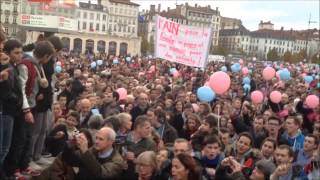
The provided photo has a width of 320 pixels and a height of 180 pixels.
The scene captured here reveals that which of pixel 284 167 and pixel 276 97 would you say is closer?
pixel 284 167

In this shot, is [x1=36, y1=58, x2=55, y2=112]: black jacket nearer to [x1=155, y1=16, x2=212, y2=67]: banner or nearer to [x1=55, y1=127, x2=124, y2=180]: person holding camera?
[x1=55, y1=127, x2=124, y2=180]: person holding camera

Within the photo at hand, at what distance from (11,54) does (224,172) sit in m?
2.72

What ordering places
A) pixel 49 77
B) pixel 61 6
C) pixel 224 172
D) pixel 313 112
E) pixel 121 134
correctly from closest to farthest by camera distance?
pixel 224 172 → pixel 49 77 → pixel 121 134 → pixel 313 112 → pixel 61 6

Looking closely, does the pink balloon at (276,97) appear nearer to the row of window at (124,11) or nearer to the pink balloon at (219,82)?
the pink balloon at (219,82)

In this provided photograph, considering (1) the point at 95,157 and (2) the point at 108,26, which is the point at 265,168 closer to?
(1) the point at 95,157

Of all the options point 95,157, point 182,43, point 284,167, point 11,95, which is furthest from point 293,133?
point 182,43

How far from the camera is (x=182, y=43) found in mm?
11586

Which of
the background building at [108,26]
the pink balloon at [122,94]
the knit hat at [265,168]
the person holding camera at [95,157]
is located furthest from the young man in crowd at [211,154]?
the background building at [108,26]

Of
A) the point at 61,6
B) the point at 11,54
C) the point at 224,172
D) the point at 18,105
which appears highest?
the point at 61,6

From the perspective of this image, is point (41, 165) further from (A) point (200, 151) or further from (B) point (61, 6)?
(B) point (61, 6)

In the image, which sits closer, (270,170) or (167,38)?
(270,170)

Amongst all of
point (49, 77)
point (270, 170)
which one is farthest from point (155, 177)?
point (49, 77)

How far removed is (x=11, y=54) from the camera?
216 inches

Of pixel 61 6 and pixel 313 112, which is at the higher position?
pixel 61 6
